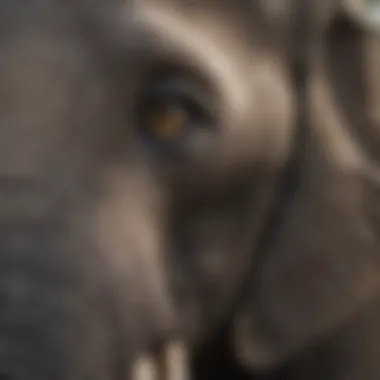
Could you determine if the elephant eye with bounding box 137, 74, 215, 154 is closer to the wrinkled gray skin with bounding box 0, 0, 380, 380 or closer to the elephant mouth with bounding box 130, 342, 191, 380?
the wrinkled gray skin with bounding box 0, 0, 380, 380

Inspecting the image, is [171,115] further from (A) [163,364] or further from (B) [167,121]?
(A) [163,364]

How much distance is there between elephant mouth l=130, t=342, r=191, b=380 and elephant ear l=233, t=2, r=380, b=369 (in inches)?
Answer: 1.7

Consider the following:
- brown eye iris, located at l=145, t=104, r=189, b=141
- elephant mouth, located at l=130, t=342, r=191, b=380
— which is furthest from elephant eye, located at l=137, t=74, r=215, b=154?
elephant mouth, located at l=130, t=342, r=191, b=380

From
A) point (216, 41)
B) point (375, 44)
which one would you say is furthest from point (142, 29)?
point (375, 44)

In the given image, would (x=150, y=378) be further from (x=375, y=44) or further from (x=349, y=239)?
(x=375, y=44)

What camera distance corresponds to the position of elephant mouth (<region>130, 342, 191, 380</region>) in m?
0.75

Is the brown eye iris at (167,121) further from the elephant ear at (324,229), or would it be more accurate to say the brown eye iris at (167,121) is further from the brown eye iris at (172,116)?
the elephant ear at (324,229)

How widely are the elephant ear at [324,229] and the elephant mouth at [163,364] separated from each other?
43 millimetres

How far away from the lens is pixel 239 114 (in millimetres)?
764

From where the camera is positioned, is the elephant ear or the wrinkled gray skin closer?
the wrinkled gray skin

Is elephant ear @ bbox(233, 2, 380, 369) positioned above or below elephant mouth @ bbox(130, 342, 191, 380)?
above

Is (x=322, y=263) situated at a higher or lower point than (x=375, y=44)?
lower

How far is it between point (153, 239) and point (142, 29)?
5.1 inches

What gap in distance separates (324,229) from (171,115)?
0.49 feet
